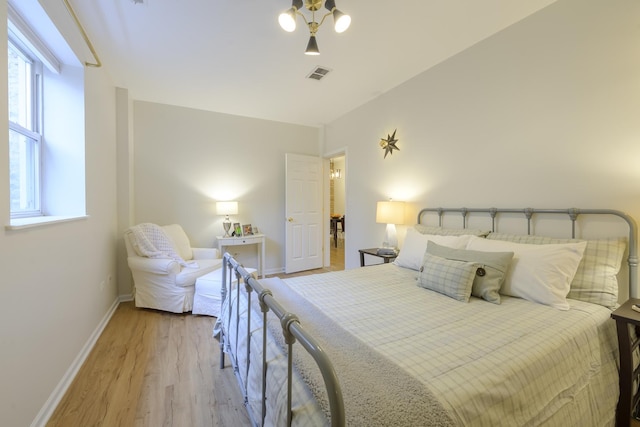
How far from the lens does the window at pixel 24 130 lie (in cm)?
172

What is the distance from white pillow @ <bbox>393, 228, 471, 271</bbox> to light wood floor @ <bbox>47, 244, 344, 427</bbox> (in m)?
1.64

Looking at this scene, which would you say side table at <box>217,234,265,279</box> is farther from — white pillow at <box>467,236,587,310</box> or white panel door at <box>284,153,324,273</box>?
white pillow at <box>467,236,587,310</box>

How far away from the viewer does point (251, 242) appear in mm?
4102

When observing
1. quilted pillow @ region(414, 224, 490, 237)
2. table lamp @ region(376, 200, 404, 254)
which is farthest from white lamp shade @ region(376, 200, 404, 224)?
quilted pillow @ region(414, 224, 490, 237)

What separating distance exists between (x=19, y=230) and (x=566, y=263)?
299 centimetres

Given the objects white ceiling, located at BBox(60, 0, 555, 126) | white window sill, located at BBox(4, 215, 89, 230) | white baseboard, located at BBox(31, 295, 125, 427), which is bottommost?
white baseboard, located at BBox(31, 295, 125, 427)

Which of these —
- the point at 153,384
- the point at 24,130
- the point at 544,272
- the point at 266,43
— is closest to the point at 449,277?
the point at 544,272

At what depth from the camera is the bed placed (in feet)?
Answer: 2.70

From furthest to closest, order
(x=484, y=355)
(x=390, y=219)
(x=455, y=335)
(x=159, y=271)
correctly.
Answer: (x=390, y=219) → (x=159, y=271) → (x=455, y=335) → (x=484, y=355)

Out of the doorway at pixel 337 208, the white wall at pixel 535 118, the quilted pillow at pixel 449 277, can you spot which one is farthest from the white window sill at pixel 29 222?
the doorway at pixel 337 208

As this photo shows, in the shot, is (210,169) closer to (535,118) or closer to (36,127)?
(36,127)

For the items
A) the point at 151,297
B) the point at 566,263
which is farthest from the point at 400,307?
the point at 151,297

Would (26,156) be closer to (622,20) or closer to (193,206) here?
(193,206)

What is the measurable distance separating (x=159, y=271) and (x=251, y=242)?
1430mm
